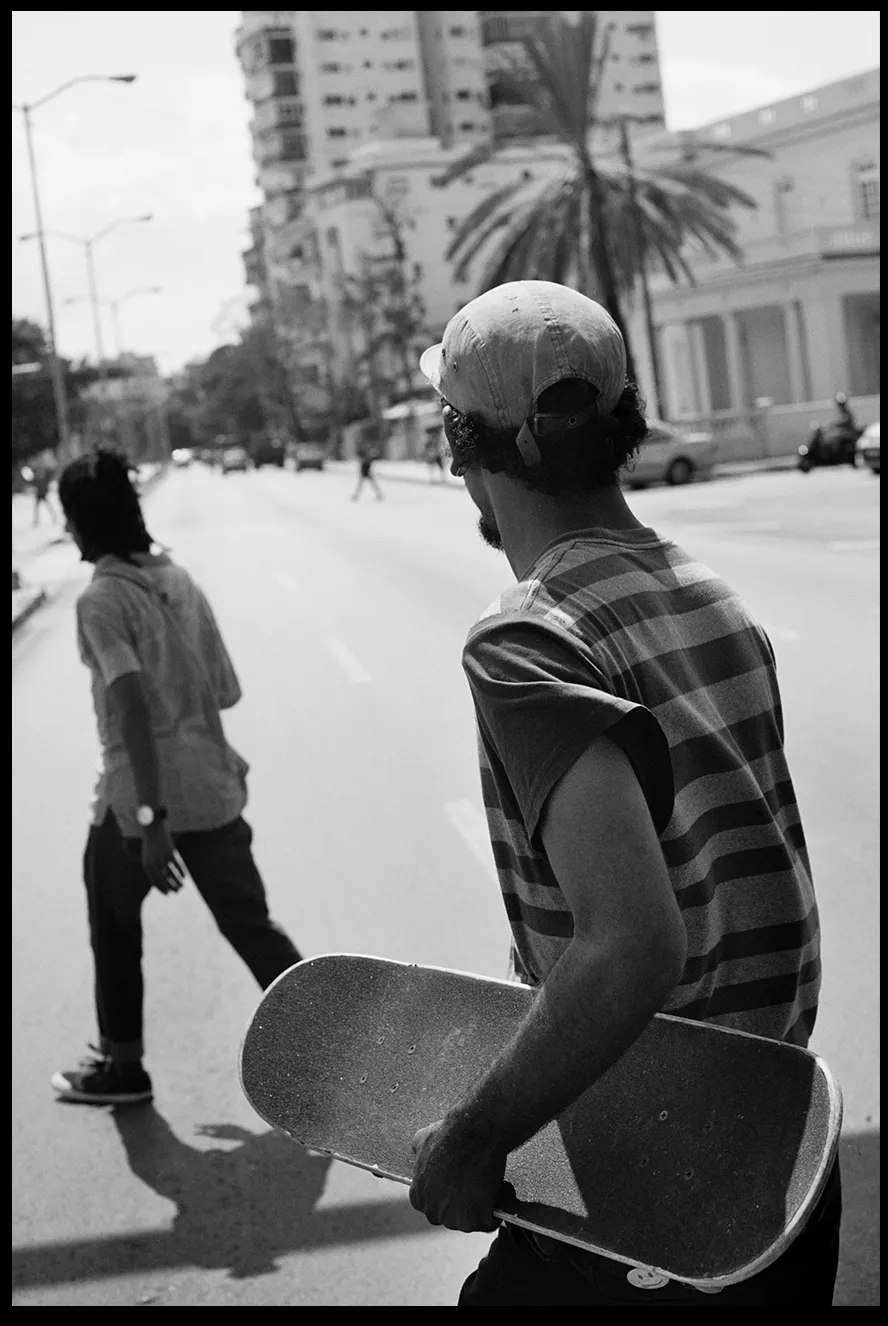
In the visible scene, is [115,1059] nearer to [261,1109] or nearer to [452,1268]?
[452,1268]

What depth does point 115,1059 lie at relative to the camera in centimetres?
490

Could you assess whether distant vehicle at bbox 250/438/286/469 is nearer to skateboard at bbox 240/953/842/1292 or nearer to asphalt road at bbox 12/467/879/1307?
asphalt road at bbox 12/467/879/1307

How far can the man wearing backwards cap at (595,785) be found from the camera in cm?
154

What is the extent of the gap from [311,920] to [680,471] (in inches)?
1165

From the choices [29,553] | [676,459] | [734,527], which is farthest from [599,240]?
[734,527]

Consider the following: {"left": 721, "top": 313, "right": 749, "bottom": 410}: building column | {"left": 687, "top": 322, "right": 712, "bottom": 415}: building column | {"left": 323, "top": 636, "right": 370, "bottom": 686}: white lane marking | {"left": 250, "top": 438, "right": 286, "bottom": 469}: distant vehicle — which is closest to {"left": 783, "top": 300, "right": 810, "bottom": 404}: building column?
{"left": 721, "top": 313, "right": 749, "bottom": 410}: building column

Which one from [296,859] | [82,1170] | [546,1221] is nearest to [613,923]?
[546,1221]

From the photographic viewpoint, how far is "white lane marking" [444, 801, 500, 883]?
24.3 ft

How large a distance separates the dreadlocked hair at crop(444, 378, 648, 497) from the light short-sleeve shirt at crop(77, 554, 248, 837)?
2871 millimetres

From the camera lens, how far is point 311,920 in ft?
21.7

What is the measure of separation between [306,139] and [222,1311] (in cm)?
15149

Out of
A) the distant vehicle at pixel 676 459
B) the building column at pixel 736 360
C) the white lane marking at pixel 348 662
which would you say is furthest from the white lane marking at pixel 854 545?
the building column at pixel 736 360

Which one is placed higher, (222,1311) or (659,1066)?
(659,1066)

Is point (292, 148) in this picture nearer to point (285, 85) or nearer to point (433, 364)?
point (285, 85)
